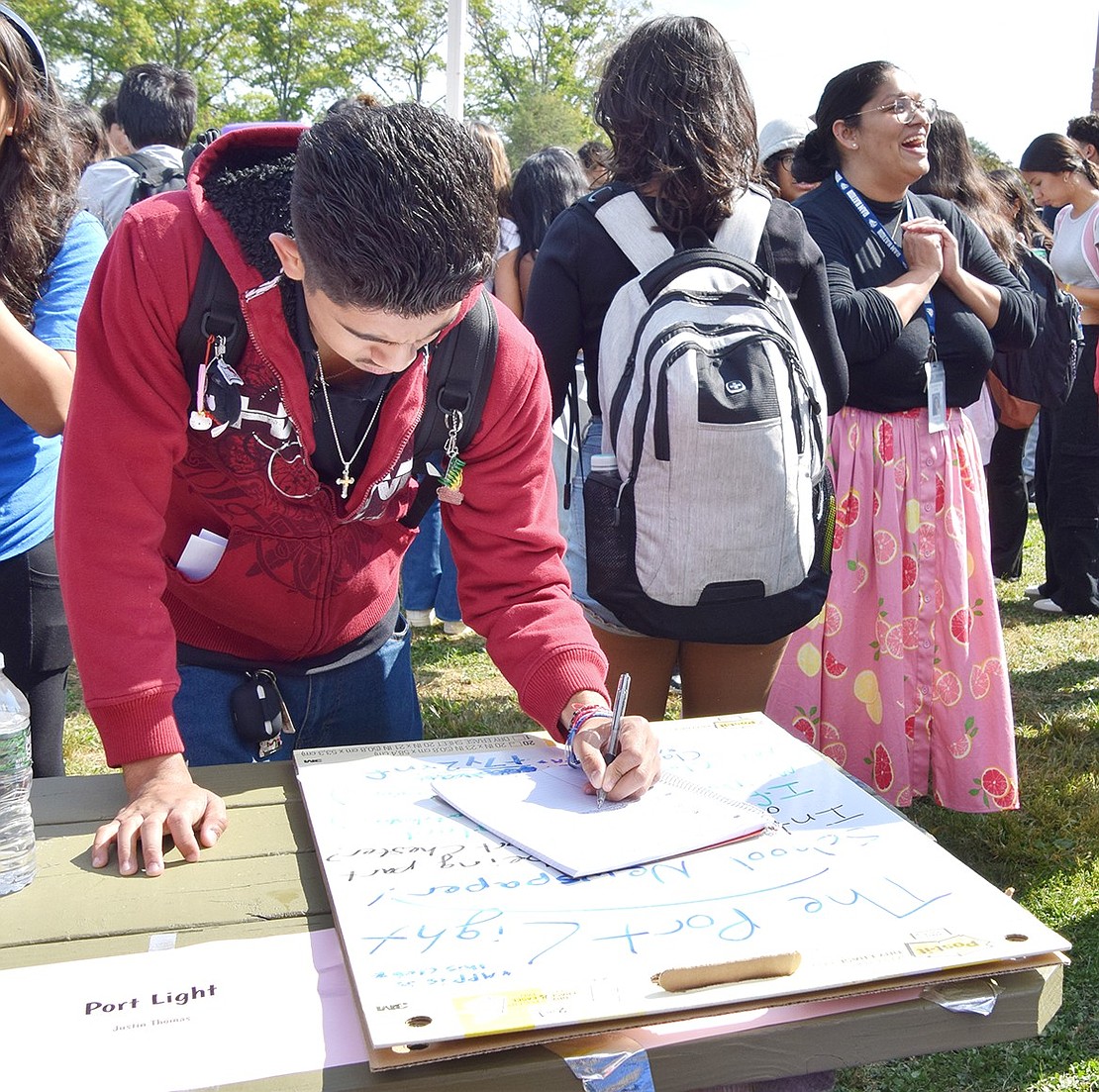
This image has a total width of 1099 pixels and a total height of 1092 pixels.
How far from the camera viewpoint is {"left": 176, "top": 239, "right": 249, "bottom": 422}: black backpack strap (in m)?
1.30

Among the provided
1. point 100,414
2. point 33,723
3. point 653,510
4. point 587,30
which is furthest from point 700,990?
point 587,30

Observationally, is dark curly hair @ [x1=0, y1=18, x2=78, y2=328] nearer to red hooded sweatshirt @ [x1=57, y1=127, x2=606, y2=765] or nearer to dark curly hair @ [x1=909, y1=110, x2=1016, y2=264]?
red hooded sweatshirt @ [x1=57, y1=127, x2=606, y2=765]

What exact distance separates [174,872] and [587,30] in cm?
3246

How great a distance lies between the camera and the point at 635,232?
77.3 inches

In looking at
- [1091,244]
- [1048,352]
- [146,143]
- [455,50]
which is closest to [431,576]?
[146,143]

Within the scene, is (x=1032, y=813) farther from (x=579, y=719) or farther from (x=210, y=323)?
(x=210, y=323)

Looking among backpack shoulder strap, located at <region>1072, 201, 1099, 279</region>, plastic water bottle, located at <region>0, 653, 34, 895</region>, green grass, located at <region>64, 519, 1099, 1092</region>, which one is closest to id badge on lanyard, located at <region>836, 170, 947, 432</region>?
green grass, located at <region>64, 519, 1099, 1092</region>

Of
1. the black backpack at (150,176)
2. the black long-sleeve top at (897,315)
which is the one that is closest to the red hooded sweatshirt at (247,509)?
the black long-sleeve top at (897,315)

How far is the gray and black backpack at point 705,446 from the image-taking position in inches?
72.7

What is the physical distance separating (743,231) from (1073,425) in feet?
10.9

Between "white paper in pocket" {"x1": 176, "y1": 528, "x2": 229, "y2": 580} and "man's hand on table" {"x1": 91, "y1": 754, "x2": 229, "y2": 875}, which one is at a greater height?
"white paper in pocket" {"x1": 176, "y1": 528, "x2": 229, "y2": 580}

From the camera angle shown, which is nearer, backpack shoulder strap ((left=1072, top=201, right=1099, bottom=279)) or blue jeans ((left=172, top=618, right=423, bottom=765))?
blue jeans ((left=172, top=618, right=423, bottom=765))

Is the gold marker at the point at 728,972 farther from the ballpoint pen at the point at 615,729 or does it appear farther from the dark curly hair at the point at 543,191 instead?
the dark curly hair at the point at 543,191

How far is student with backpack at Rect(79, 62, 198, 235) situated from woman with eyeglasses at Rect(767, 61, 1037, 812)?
2.21m
